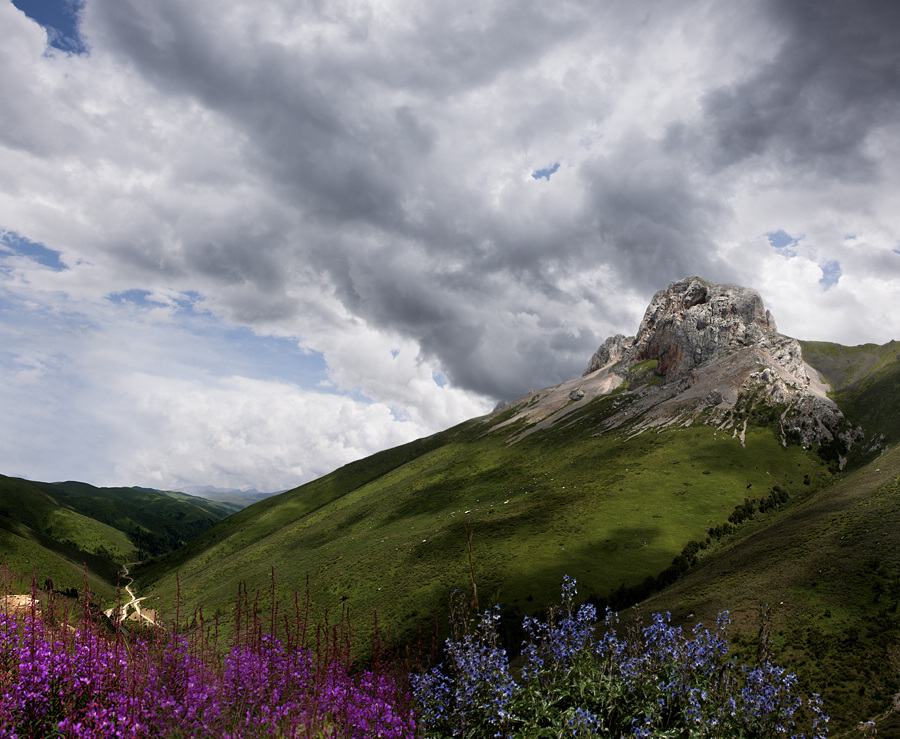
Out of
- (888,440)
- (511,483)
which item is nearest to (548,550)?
(511,483)

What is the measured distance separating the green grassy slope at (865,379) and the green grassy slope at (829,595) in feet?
207

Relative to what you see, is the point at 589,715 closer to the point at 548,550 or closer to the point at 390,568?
the point at 548,550

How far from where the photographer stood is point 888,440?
92.5 m

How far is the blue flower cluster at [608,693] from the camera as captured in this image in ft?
30.9

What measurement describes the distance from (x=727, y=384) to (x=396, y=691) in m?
145

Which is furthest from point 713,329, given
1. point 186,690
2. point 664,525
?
point 186,690

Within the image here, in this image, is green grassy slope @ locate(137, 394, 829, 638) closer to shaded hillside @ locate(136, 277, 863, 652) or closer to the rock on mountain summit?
shaded hillside @ locate(136, 277, 863, 652)

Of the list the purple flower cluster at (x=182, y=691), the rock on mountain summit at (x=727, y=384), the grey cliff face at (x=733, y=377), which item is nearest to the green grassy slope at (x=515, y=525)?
the rock on mountain summit at (x=727, y=384)

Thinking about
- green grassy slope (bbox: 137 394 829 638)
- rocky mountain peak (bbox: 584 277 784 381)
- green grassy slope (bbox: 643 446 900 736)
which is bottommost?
green grassy slope (bbox: 643 446 900 736)

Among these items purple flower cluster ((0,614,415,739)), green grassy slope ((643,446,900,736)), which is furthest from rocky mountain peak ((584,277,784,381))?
purple flower cluster ((0,614,415,739))

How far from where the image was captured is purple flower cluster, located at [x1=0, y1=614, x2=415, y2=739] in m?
8.94

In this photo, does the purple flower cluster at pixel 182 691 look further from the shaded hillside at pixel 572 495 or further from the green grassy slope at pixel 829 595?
the shaded hillside at pixel 572 495

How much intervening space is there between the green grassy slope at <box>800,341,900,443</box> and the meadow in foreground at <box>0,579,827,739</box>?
11272cm

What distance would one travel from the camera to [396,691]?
35.1 feet
